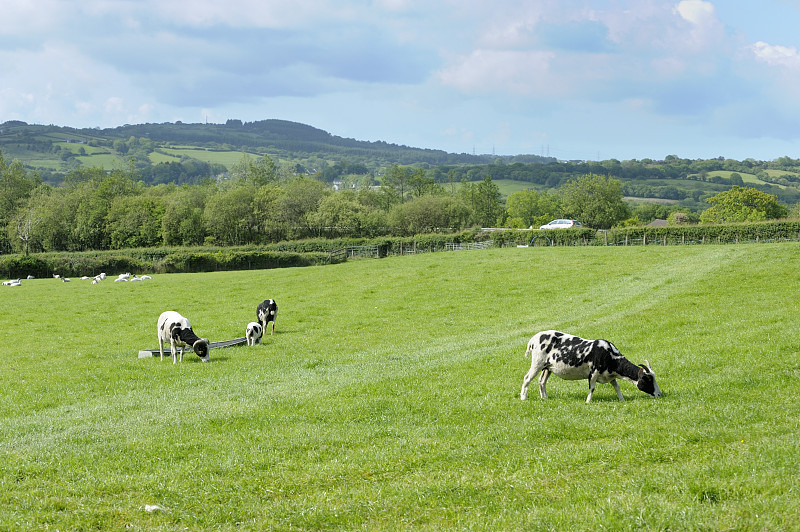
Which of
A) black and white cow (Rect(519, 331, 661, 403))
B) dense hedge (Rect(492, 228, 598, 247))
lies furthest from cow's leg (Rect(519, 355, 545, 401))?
dense hedge (Rect(492, 228, 598, 247))

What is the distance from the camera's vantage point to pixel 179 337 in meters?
21.2

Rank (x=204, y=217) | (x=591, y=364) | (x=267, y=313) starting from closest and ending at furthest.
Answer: (x=591, y=364) → (x=267, y=313) → (x=204, y=217)

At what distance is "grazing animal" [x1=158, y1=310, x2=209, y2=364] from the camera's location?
20.7 metres

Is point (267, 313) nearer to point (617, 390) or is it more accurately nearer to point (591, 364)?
point (591, 364)

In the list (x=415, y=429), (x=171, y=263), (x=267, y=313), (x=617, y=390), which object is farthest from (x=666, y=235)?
(x=415, y=429)

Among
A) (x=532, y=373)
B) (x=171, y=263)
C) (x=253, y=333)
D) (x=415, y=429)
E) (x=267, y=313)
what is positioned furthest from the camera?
(x=171, y=263)

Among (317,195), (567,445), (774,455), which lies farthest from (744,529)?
→ (317,195)

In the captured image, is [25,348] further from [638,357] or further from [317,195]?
[317,195]

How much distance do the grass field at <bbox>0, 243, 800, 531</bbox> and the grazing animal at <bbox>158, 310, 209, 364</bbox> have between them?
0.47 m

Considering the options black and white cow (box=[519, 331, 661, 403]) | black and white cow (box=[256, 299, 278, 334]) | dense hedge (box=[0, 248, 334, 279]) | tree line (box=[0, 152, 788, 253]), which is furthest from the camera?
tree line (box=[0, 152, 788, 253])

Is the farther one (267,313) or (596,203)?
(596,203)

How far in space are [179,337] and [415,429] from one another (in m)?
12.5

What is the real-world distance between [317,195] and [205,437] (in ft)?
335

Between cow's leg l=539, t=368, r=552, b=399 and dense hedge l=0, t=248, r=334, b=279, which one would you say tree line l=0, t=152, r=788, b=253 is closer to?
dense hedge l=0, t=248, r=334, b=279
